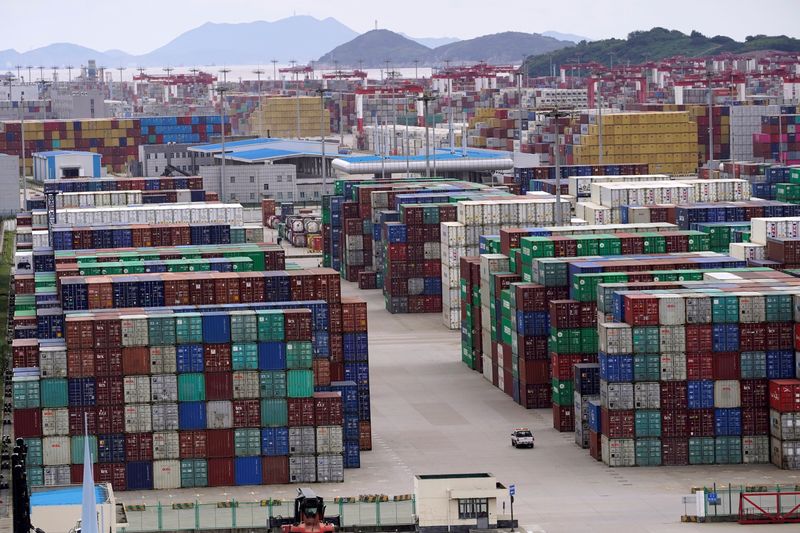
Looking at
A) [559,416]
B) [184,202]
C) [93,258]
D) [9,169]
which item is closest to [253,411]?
[559,416]

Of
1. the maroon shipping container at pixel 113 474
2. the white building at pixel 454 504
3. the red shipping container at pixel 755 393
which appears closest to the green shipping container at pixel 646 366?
the red shipping container at pixel 755 393

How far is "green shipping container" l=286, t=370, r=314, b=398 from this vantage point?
6712 cm

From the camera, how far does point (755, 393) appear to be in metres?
69.2

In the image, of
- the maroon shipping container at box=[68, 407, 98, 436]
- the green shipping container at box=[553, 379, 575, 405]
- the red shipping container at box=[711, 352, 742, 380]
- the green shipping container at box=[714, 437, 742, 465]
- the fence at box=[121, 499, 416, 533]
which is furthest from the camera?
the green shipping container at box=[553, 379, 575, 405]

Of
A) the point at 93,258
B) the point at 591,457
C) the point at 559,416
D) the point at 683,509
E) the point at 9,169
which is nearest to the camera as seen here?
the point at 683,509

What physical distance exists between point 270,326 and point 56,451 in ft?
27.1

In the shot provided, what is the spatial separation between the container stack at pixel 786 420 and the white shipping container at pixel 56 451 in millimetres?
24111

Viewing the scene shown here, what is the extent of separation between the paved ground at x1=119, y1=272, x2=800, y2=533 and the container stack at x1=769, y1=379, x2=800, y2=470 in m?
0.73

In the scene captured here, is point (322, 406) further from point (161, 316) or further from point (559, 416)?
point (559, 416)

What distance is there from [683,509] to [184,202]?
243 feet

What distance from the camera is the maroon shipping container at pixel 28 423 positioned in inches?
2608

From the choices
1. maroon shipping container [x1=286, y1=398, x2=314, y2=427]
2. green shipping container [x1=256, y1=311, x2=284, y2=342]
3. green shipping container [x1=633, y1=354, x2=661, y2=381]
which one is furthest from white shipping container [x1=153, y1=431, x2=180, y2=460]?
green shipping container [x1=633, y1=354, x2=661, y2=381]

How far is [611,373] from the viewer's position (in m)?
69.0

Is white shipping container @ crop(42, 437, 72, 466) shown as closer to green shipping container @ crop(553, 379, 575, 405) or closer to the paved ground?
the paved ground
